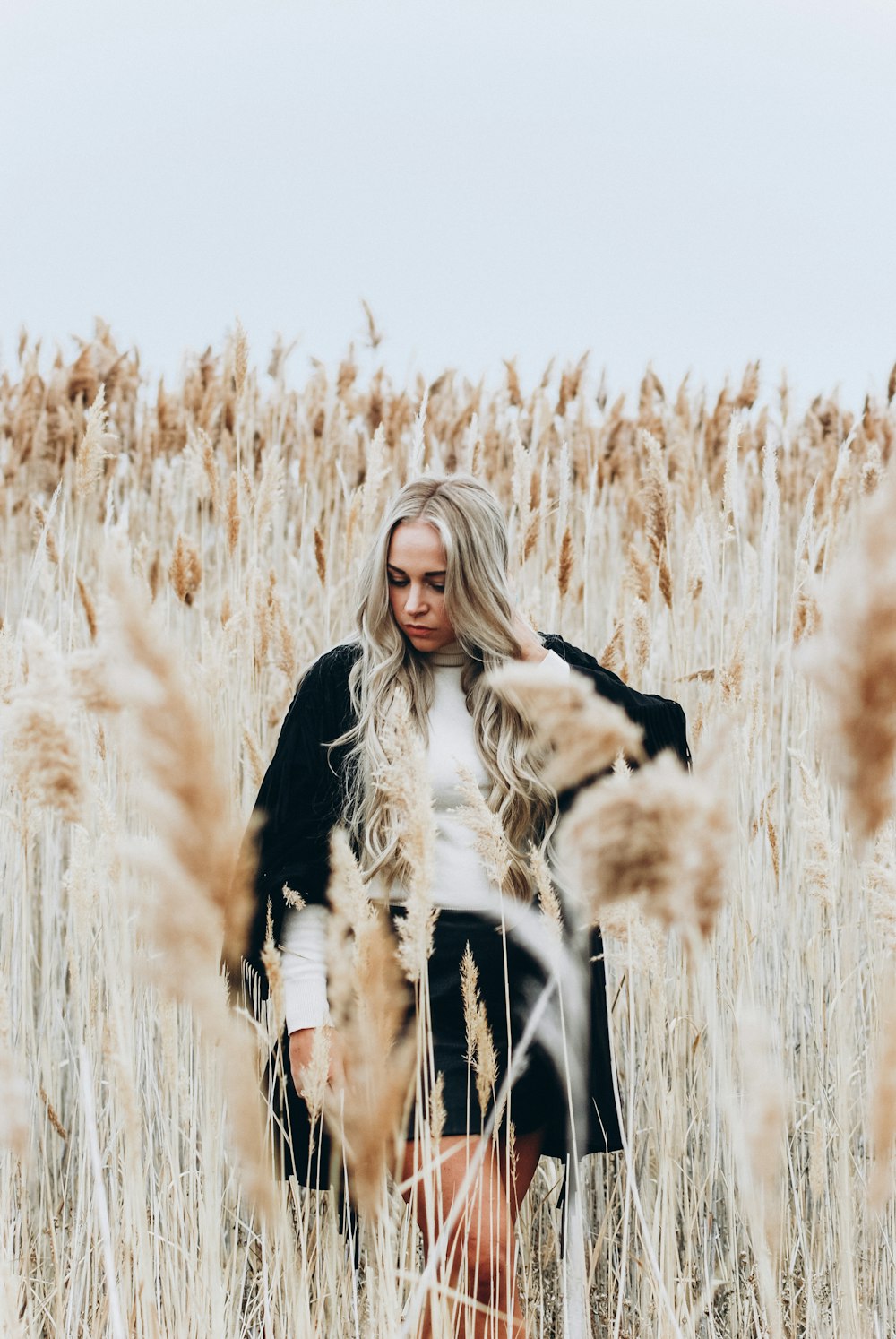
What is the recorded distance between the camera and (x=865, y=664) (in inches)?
21.4

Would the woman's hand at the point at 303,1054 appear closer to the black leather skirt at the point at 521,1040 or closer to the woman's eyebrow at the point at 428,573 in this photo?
the black leather skirt at the point at 521,1040

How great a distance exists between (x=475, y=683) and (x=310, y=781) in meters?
0.32

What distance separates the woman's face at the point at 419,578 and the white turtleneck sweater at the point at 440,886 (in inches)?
6.1

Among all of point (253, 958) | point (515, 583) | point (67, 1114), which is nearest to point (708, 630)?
point (515, 583)

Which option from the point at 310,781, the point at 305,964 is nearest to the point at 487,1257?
the point at 305,964

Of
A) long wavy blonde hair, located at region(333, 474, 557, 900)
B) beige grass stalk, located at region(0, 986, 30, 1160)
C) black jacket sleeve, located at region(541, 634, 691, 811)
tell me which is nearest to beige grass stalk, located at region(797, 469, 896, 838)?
beige grass stalk, located at region(0, 986, 30, 1160)

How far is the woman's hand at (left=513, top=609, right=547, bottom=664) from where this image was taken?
1.87 m

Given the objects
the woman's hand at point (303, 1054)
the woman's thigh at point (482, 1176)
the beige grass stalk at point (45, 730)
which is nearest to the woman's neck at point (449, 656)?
the woman's hand at point (303, 1054)

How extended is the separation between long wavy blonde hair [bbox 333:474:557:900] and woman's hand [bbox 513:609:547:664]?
2cm

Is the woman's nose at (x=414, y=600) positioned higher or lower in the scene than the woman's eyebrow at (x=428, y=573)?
lower

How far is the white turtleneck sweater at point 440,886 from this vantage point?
1.74 m

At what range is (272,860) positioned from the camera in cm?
186

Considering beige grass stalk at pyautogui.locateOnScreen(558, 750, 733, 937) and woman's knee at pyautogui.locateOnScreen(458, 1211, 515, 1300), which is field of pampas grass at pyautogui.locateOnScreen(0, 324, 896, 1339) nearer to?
beige grass stalk at pyautogui.locateOnScreen(558, 750, 733, 937)

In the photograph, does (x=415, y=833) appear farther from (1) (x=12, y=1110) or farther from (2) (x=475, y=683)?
(2) (x=475, y=683)
